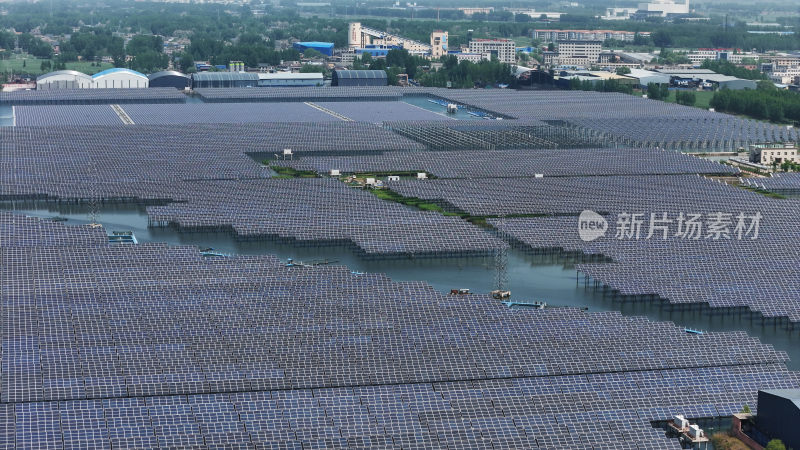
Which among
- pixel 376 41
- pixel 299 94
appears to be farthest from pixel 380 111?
pixel 376 41

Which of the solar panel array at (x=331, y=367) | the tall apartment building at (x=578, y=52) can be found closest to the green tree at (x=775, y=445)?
the solar panel array at (x=331, y=367)

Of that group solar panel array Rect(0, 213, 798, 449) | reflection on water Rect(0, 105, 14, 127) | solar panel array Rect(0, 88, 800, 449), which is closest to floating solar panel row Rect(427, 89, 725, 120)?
solar panel array Rect(0, 88, 800, 449)

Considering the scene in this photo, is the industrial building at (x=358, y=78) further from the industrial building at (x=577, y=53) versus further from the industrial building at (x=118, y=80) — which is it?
the industrial building at (x=577, y=53)

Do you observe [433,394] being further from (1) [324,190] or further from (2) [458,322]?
(1) [324,190]

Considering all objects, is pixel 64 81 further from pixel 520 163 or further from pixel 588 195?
pixel 588 195

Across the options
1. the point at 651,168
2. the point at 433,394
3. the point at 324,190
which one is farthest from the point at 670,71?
the point at 433,394
